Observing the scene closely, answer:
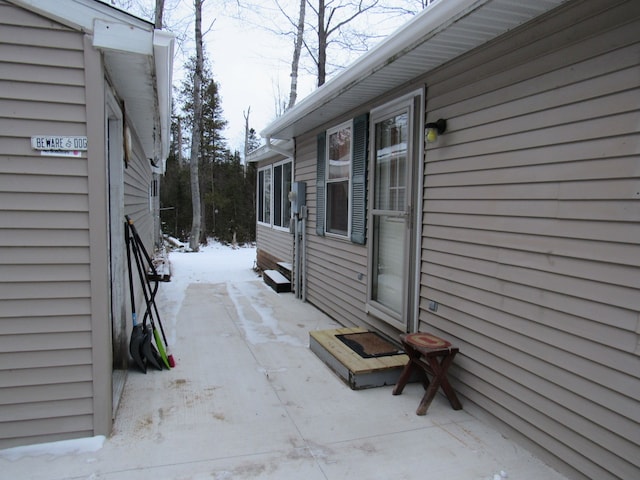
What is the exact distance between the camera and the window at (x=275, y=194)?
7.66 meters

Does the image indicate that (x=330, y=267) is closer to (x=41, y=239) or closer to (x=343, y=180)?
(x=343, y=180)

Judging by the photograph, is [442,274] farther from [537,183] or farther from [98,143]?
[98,143]

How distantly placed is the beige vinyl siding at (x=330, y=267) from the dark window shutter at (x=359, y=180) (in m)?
0.17

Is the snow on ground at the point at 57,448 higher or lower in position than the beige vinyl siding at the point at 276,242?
lower

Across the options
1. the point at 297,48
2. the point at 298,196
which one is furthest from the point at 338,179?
the point at 297,48

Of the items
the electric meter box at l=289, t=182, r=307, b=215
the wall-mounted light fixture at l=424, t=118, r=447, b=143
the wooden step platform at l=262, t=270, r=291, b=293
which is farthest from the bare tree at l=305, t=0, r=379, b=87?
the wall-mounted light fixture at l=424, t=118, r=447, b=143

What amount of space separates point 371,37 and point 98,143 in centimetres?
1355

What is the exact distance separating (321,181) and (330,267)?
1.06m

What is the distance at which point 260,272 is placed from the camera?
9086 mm

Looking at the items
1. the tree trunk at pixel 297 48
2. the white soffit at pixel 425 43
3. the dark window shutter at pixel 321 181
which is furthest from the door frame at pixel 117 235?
the tree trunk at pixel 297 48

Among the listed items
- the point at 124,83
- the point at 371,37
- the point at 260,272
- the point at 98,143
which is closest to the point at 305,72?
the point at 371,37

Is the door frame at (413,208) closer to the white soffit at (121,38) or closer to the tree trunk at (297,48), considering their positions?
the white soffit at (121,38)

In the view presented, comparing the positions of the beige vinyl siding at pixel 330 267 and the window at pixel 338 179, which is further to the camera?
the window at pixel 338 179

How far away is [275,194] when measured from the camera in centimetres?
843
